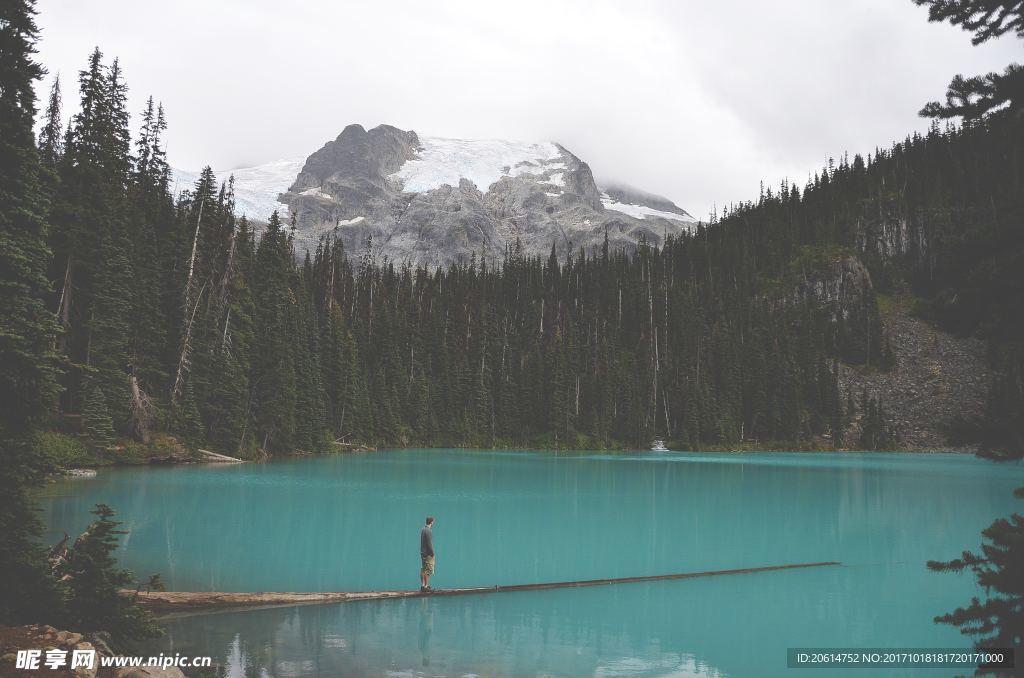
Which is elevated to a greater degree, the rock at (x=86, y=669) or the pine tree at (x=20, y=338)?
the pine tree at (x=20, y=338)

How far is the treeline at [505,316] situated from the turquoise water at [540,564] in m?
6.43

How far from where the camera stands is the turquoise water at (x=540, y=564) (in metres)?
12.3

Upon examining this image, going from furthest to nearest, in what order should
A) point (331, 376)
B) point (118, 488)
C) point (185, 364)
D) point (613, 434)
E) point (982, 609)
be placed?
1. point (613, 434)
2. point (331, 376)
3. point (185, 364)
4. point (118, 488)
5. point (982, 609)

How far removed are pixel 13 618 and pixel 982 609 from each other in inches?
500

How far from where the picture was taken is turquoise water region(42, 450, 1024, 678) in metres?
12.3

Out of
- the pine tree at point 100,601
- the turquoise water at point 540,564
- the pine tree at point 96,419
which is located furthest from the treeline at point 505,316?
the turquoise water at point 540,564

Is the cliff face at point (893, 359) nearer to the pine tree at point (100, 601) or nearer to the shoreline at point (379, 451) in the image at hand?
the shoreline at point (379, 451)

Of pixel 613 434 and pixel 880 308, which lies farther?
pixel 880 308

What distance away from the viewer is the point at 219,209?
220 feet

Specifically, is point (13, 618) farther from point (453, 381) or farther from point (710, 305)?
point (710, 305)

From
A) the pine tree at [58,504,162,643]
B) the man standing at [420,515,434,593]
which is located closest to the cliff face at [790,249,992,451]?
the man standing at [420,515,434,593]

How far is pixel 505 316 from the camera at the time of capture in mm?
132875

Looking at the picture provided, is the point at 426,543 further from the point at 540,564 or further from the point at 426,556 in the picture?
the point at 540,564

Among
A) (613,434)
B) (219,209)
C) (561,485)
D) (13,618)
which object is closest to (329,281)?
(219,209)
